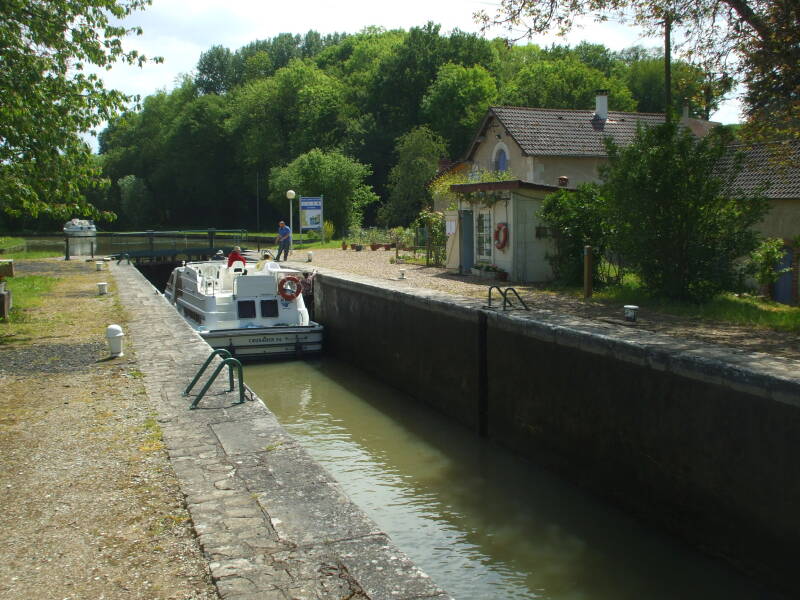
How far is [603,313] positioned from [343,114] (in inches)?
1912

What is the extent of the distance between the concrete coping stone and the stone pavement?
3881 millimetres

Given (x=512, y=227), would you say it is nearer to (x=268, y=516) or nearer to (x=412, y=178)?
(x=268, y=516)

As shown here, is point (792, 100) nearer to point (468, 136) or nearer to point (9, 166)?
point (9, 166)

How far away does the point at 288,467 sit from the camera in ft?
19.0

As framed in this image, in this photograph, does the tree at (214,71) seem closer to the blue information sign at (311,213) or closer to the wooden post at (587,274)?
the blue information sign at (311,213)

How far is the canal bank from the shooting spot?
265 inches

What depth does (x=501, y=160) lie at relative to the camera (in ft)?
98.1

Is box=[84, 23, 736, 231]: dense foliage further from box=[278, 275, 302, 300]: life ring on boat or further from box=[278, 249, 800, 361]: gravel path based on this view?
box=[278, 275, 302, 300]: life ring on boat

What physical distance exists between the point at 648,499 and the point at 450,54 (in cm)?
5040

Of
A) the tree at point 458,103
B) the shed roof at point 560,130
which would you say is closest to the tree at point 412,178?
the tree at point 458,103

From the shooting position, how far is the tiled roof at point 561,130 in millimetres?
27656

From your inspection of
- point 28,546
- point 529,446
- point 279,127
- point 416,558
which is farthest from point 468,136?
point 28,546

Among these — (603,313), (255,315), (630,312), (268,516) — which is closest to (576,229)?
(603,313)

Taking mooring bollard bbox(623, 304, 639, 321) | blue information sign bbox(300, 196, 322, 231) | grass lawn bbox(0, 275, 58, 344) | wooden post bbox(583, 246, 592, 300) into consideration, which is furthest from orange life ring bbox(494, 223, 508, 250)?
blue information sign bbox(300, 196, 322, 231)
